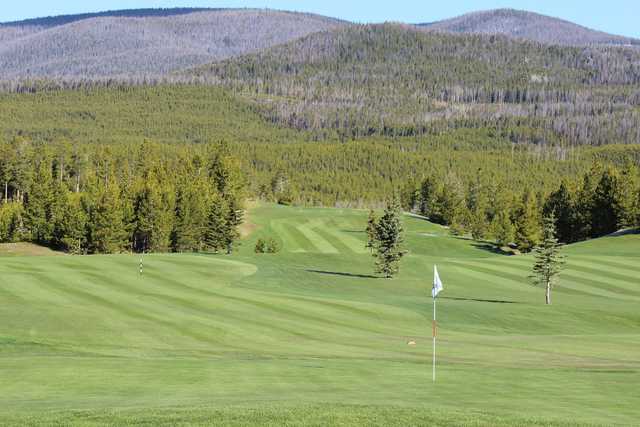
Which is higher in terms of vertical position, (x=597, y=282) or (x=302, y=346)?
(x=302, y=346)

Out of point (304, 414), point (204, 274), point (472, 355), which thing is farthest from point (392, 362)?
point (204, 274)

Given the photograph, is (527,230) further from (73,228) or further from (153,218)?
(73,228)

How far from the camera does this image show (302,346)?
36.6 m

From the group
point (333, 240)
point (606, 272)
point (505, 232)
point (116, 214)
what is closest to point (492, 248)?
point (505, 232)

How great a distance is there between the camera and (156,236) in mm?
115812

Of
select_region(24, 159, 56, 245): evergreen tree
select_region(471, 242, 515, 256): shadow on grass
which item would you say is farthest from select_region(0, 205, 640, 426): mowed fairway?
select_region(471, 242, 515, 256): shadow on grass

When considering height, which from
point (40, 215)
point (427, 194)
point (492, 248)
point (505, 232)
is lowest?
point (492, 248)

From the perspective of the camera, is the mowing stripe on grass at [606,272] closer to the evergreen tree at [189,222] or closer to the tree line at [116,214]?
the tree line at [116,214]

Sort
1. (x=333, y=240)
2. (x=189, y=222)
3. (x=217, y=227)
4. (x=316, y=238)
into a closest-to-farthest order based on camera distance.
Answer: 1. (x=217, y=227)
2. (x=189, y=222)
3. (x=333, y=240)
4. (x=316, y=238)

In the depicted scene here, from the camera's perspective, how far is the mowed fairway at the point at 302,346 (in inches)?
843

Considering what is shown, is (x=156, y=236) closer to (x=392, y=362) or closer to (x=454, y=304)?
(x=454, y=304)

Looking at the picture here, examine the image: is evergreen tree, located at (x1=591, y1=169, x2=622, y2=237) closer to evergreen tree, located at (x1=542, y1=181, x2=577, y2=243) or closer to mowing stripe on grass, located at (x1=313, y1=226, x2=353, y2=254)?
evergreen tree, located at (x1=542, y1=181, x2=577, y2=243)

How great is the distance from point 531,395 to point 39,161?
12886cm

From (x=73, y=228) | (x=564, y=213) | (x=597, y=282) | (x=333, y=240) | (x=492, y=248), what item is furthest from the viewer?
(x=564, y=213)
